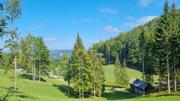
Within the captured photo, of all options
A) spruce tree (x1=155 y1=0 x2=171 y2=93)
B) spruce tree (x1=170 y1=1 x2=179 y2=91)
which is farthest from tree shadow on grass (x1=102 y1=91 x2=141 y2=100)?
spruce tree (x1=170 y1=1 x2=179 y2=91)

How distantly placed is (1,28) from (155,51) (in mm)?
55953

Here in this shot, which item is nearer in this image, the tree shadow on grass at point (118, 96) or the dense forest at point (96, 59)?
the dense forest at point (96, 59)

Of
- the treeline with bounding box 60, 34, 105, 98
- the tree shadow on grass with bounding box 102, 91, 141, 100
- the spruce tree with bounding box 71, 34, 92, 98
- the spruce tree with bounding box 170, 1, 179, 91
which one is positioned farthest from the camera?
the spruce tree with bounding box 71, 34, 92, 98

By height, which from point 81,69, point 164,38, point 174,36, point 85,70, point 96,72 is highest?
point 174,36

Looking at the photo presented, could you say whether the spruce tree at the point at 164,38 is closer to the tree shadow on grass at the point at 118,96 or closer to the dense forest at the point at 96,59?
the dense forest at the point at 96,59

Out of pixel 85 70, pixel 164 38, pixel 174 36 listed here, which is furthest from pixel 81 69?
pixel 174 36

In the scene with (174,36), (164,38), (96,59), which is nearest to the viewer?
(164,38)

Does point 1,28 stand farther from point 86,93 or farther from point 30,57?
point 30,57

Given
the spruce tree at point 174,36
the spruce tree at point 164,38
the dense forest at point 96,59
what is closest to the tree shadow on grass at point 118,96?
the dense forest at point 96,59

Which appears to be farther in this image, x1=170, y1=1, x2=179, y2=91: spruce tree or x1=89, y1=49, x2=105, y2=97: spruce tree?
x1=89, y1=49, x2=105, y2=97: spruce tree

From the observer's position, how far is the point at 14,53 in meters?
63.9

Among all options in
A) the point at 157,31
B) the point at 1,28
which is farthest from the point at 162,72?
the point at 1,28

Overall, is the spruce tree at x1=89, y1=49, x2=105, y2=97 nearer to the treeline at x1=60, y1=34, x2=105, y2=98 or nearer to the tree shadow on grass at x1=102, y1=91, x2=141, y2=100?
the treeline at x1=60, y1=34, x2=105, y2=98

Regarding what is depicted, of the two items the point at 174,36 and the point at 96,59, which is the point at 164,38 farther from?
the point at 96,59
